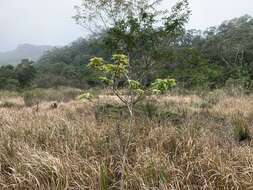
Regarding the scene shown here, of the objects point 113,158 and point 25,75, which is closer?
point 113,158

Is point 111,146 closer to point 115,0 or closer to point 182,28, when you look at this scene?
point 182,28

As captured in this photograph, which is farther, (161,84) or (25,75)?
(25,75)

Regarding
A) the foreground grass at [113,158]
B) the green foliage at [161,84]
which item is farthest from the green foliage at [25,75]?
the green foliage at [161,84]

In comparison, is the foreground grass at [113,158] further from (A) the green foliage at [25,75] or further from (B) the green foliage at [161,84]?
(A) the green foliage at [25,75]

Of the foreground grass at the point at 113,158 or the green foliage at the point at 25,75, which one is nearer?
the foreground grass at the point at 113,158

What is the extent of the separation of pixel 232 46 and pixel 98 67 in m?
33.4

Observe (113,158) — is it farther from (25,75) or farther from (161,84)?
(25,75)

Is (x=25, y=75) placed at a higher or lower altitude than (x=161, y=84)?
lower

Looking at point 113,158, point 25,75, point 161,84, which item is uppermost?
point 161,84

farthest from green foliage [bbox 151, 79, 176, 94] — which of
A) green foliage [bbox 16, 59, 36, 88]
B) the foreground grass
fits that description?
green foliage [bbox 16, 59, 36, 88]

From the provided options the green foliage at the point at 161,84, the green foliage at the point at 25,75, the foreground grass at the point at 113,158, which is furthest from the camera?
the green foliage at the point at 25,75

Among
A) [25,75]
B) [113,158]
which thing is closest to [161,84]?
[113,158]

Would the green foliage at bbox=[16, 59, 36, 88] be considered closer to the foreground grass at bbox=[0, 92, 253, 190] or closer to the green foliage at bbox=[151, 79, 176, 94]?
the foreground grass at bbox=[0, 92, 253, 190]

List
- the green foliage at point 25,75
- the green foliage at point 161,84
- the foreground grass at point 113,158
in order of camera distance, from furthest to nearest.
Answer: the green foliage at point 25,75
the green foliage at point 161,84
the foreground grass at point 113,158
